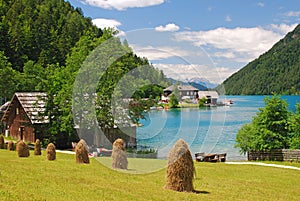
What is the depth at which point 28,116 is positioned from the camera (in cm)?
3991

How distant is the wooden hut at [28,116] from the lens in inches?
1554

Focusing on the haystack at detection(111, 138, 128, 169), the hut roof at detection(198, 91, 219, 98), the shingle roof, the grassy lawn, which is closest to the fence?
the grassy lawn

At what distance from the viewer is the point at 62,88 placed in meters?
39.1

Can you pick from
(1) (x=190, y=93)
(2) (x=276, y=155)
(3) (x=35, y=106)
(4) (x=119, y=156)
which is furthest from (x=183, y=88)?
(3) (x=35, y=106)

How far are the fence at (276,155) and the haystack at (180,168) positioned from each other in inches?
905

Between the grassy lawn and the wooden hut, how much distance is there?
21999mm

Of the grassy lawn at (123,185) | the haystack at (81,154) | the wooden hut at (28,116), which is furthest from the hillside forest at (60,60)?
the grassy lawn at (123,185)

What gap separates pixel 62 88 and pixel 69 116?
3.58 metres

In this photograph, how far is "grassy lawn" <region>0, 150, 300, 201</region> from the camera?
1122 cm

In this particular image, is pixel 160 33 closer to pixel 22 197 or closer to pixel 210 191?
pixel 210 191

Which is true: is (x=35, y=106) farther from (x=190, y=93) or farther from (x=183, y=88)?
(x=190, y=93)

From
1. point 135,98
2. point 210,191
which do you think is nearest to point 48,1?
point 135,98

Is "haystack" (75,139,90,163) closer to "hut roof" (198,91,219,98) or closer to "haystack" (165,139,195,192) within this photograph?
"haystack" (165,139,195,192)

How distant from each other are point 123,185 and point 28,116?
28828 millimetres
